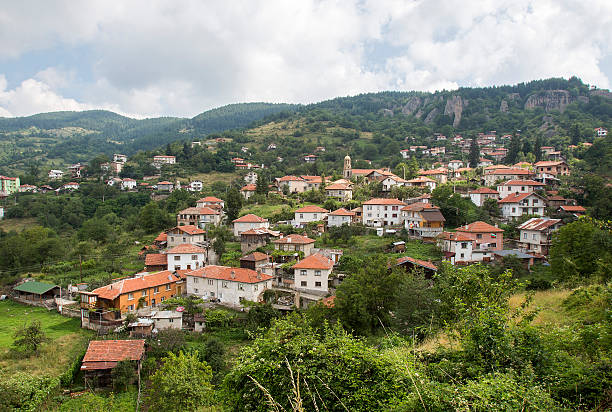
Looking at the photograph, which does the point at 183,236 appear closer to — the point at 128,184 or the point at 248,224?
the point at 248,224

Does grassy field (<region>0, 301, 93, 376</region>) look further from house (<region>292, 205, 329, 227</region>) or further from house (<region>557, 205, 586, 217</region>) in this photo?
house (<region>557, 205, 586, 217</region>)

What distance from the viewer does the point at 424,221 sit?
115ft

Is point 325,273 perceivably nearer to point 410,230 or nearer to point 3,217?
point 410,230

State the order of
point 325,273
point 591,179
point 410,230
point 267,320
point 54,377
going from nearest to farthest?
point 54,377 < point 267,320 < point 325,273 < point 410,230 < point 591,179

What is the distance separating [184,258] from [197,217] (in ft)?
43.1

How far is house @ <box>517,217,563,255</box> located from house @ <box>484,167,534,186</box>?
51.0 feet

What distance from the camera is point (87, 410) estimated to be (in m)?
14.3

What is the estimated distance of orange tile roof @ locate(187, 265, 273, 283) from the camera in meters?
26.1

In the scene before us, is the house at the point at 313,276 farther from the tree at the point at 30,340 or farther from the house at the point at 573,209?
the house at the point at 573,209

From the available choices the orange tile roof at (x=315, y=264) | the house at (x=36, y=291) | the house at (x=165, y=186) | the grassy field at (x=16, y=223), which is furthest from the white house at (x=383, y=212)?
the grassy field at (x=16, y=223)

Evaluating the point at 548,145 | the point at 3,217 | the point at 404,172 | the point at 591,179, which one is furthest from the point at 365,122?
the point at 3,217

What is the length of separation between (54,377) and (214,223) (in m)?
27.9

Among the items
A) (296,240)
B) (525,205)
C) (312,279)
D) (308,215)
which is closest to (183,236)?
(296,240)

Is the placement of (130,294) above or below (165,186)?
below
